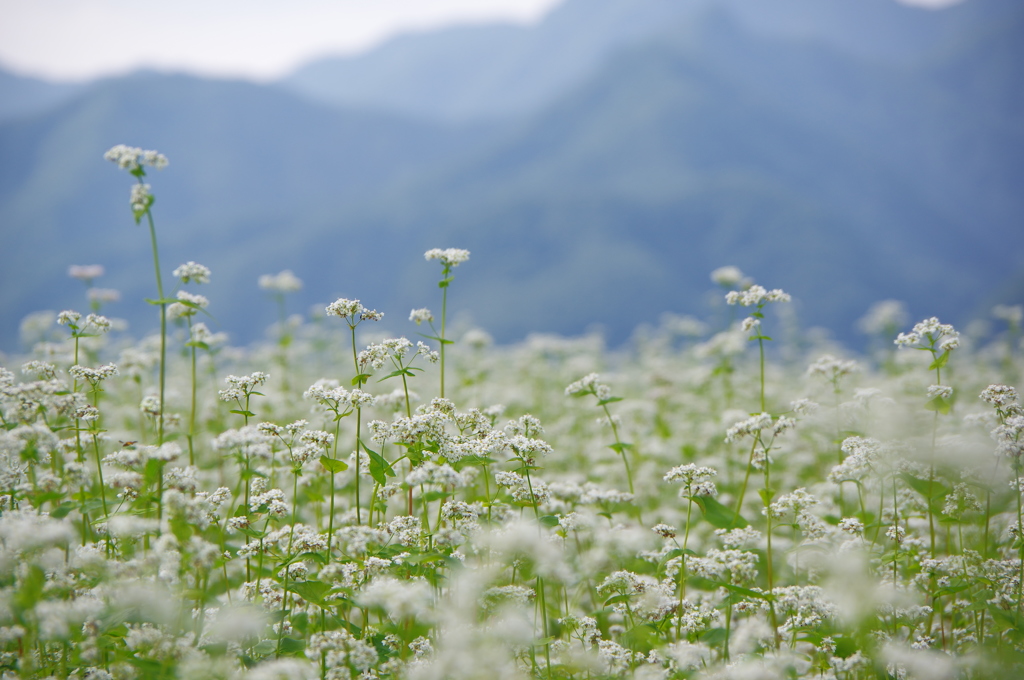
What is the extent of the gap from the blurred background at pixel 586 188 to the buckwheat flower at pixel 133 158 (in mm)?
82280

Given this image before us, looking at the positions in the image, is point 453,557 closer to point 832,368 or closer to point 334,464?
point 334,464

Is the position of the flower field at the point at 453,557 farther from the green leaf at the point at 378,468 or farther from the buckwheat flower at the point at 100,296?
the buckwheat flower at the point at 100,296

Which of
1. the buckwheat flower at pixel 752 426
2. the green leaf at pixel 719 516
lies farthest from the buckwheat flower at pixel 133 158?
the green leaf at pixel 719 516

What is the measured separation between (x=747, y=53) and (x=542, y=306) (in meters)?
127

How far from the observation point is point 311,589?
361cm

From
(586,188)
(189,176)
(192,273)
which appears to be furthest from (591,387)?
(189,176)

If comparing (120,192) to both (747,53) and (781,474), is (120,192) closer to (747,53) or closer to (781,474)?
(781,474)

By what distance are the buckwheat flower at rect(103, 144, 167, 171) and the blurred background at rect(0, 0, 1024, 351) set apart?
270 feet

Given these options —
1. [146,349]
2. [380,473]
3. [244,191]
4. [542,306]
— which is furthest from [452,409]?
[244,191]

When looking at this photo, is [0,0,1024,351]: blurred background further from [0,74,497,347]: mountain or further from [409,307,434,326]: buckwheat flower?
[409,307,434,326]: buckwheat flower

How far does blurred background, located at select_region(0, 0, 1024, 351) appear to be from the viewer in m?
101

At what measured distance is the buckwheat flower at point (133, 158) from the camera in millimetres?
4312

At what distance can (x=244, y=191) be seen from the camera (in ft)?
472

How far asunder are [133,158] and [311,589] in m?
3.39
